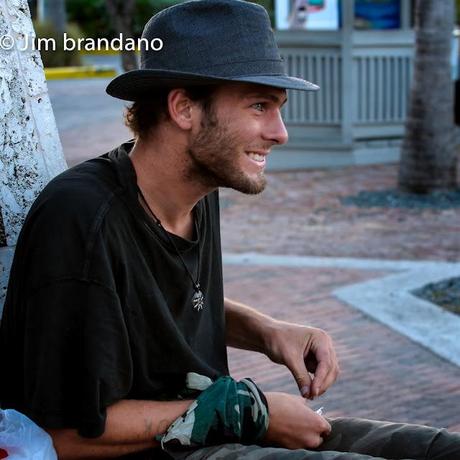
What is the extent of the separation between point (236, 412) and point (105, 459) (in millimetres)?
306

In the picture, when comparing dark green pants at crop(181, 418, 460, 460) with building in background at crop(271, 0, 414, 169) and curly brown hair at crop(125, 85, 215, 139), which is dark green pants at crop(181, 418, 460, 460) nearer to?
curly brown hair at crop(125, 85, 215, 139)

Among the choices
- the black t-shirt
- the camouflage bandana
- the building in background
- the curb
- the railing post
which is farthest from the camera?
the curb

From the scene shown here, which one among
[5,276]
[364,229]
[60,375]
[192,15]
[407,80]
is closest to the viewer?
[60,375]

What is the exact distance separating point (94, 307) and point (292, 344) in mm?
748

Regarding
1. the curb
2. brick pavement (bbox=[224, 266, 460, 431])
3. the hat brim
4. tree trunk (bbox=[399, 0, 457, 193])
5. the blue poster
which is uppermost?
the hat brim

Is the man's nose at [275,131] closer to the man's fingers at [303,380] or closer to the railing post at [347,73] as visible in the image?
the man's fingers at [303,380]

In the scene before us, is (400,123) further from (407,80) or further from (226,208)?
(226,208)

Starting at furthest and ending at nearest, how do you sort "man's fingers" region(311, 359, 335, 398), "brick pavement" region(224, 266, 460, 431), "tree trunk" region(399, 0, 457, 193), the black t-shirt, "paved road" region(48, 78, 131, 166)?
1. "paved road" region(48, 78, 131, 166)
2. "tree trunk" region(399, 0, 457, 193)
3. "brick pavement" region(224, 266, 460, 431)
4. "man's fingers" region(311, 359, 335, 398)
5. the black t-shirt

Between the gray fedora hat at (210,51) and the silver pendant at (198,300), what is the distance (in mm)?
511

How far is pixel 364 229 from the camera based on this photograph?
863 cm

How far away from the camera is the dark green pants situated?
225cm

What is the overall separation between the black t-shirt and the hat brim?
0.52 ft

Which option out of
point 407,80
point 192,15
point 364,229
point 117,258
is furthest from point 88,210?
point 407,80

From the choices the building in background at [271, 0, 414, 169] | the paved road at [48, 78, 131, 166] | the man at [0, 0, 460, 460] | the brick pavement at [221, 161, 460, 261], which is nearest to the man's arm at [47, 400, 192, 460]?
the man at [0, 0, 460, 460]
